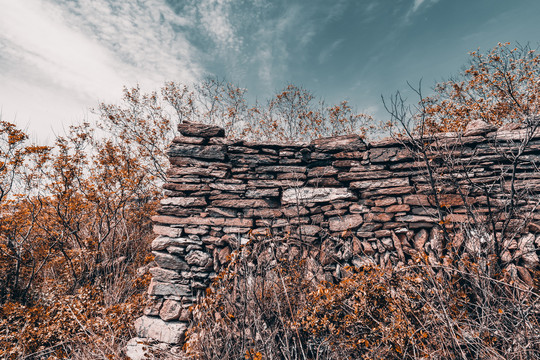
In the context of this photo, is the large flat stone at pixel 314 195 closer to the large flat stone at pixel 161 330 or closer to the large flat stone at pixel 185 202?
the large flat stone at pixel 185 202

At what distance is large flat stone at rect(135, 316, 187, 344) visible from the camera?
2.91 metres

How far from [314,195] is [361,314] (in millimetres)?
1524

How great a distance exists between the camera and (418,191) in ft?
10.7

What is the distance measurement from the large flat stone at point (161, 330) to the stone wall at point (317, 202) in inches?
0.5

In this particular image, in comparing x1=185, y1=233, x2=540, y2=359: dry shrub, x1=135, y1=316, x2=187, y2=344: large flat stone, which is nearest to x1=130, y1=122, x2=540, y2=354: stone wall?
x1=135, y1=316, x2=187, y2=344: large flat stone

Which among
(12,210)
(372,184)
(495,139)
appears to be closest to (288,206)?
(372,184)

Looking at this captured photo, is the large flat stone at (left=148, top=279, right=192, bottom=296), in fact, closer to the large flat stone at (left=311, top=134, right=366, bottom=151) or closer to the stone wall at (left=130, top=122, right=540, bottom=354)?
the stone wall at (left=130, top=122, right=540, bottom=354)

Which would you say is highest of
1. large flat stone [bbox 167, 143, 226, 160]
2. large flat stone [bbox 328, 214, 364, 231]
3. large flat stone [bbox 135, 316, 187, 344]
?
large flat stone [bbox 167, 143, 226, 160]

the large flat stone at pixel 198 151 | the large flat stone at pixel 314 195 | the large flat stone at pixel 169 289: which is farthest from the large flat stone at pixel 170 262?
the large flat stone at pixel 314 195

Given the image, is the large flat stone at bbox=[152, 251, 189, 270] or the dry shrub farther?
the large flat stone at bbox=[152, 251, 189, 270]

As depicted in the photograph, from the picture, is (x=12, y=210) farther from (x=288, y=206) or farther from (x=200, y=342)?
(x=288, y=206)

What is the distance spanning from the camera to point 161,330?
9.70 ft

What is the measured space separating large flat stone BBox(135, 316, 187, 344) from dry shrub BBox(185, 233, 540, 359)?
0.19 meters

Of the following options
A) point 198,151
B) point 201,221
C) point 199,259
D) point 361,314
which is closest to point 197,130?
point 198,151
